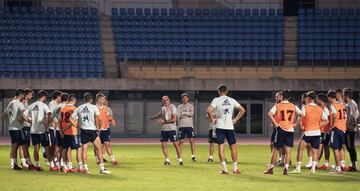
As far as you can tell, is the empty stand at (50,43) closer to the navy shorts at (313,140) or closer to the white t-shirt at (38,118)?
the white t-shirt at (38,118)

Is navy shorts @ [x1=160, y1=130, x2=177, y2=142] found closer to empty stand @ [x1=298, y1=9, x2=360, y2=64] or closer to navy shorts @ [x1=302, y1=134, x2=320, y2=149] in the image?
navy shorts @ [x1=302, y1=134, x2=320, y2=149]

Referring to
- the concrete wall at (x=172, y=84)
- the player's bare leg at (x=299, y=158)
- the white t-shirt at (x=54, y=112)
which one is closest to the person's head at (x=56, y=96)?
the white t-shirt at (x=54, y=112)

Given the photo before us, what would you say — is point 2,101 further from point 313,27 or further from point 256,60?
point 313,27

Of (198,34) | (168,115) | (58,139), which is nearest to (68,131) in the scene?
(58,139)

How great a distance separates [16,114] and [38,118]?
0.72 m

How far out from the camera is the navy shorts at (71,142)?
822 inches

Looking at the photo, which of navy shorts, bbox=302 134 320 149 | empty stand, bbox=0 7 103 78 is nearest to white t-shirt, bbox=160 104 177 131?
navy shorts, bbox=302 134 320 149

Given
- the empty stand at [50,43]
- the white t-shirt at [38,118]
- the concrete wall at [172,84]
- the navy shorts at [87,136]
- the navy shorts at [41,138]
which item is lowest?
the navy shorts at [41,138]

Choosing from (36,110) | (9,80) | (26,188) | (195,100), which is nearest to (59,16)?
Answer: (9,80)

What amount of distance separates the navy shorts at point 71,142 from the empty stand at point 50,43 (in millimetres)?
23735

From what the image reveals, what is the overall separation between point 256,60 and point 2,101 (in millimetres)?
15279

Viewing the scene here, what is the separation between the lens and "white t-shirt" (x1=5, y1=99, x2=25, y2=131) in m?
22.0

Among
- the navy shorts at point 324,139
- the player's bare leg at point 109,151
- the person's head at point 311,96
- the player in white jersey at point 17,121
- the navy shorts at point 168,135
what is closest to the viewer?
the person's head at point 311,96

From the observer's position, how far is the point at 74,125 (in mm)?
20609
